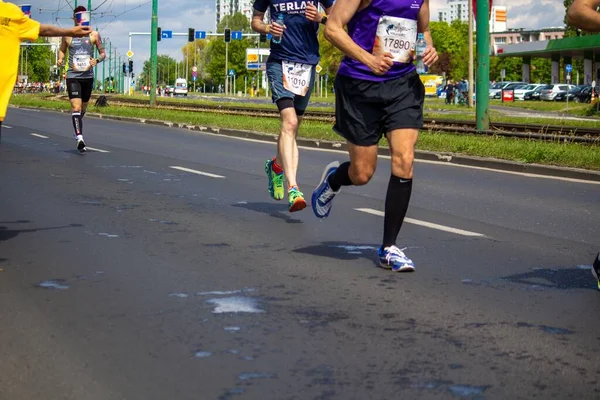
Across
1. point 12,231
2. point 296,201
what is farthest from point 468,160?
point 12,231

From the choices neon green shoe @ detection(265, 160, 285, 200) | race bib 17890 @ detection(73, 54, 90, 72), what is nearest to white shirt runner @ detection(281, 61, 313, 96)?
neon green shoe @ detection(265, 160, 285, 200)

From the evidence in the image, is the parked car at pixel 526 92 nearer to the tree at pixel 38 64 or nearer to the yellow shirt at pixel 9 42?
the yellow shirt at pixel 9 42

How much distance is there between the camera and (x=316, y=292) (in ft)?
19.8

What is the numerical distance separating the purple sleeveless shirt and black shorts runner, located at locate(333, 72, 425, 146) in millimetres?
37

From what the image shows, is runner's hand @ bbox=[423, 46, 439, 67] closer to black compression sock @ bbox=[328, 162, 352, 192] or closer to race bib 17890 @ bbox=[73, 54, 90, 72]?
black compression sock @ bbox=[328, 162, 352, 192]

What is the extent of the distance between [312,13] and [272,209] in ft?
6.10

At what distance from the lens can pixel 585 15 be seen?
→ 598cm

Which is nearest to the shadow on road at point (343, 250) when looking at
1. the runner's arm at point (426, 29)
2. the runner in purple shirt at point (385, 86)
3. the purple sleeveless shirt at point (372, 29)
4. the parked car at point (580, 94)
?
the runner in purple shirt at point (385, 86)

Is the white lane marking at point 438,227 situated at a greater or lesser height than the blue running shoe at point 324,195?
lesser

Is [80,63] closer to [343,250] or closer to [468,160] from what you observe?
[468,160]

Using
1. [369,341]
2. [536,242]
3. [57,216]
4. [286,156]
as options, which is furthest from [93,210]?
[369,341]

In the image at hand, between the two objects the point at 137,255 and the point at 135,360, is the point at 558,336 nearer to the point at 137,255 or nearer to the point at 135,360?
the point at 135,360

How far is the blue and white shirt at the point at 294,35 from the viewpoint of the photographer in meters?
9.53

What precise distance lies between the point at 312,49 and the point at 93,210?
2323mm
